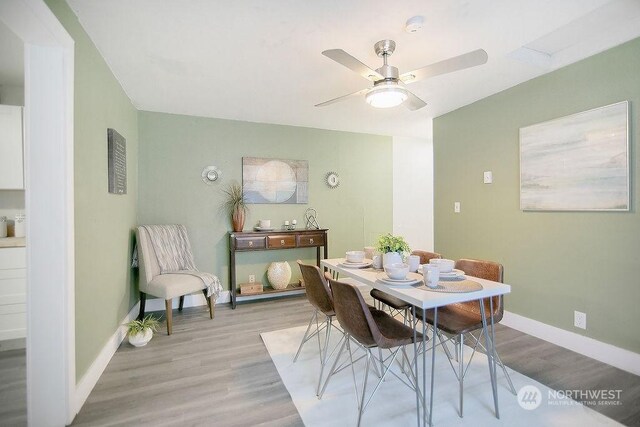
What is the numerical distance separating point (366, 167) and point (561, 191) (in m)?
2.61

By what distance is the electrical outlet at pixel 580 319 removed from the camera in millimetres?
2379

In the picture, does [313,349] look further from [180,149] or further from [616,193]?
[180,149]

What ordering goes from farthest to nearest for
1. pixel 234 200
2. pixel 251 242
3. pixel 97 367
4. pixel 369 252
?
pixel 234 200, pixel 251 242, pixel 369 252, pixel 97 367

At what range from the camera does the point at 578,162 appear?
2391mm

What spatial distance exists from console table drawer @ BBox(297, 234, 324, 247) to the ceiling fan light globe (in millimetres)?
2143

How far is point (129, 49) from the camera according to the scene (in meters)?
2.17

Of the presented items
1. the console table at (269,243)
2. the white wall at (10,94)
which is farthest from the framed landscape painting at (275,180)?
the white wall at (10,94)

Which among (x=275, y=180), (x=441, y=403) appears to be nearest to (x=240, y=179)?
(x=275, y=180)

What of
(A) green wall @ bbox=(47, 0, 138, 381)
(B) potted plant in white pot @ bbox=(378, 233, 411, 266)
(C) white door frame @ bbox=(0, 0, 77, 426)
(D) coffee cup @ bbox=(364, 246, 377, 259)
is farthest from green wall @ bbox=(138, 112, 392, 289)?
(B) potted plant in white pot @ bbox=(378, 233, 411, 266)

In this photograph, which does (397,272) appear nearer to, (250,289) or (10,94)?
(250,289)

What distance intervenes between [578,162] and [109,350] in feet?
13.3

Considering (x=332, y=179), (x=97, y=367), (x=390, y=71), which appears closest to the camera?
(x=390, y=71)

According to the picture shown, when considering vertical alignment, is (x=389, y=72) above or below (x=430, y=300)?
above

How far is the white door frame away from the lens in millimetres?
1545
